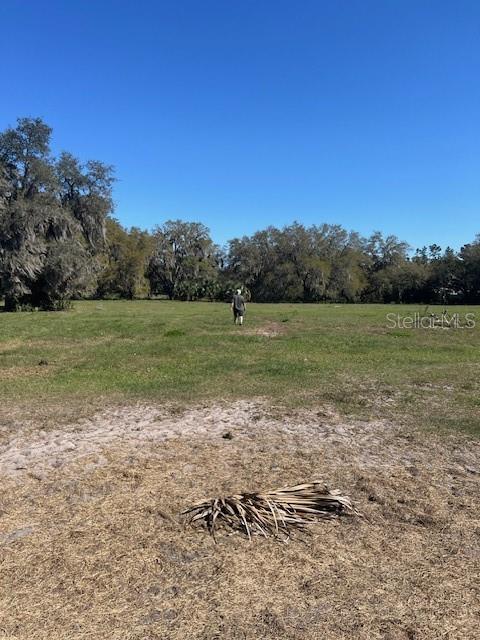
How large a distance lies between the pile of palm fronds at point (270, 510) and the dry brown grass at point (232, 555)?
0.15 meters

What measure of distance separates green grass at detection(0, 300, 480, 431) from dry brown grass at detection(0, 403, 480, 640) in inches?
119

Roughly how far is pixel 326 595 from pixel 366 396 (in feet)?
21.6

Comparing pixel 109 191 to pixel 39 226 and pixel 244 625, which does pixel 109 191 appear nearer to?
pixel 39 226

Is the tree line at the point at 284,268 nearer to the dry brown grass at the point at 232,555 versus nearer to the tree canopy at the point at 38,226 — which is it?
the tree canopy at the point at 38,226

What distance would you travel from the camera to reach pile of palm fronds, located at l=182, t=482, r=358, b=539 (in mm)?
4288

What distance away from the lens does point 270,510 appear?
446 centimetres

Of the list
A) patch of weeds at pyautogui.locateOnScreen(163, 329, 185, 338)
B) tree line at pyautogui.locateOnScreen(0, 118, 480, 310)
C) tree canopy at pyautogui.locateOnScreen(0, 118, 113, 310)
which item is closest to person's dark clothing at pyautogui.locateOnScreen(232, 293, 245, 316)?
patch of weeds at pyautogui.locateOnScreen(163, 329, 185, 338)

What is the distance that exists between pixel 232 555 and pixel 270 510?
68 centimetres

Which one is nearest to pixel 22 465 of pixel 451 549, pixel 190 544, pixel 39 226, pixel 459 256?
pixel 190 544

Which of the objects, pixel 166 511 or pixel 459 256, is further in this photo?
pixel 459 256

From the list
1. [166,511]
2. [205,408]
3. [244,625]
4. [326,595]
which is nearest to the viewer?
[244,625]

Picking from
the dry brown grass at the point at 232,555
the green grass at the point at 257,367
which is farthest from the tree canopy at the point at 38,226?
the dry brown grass at the point at 232,555

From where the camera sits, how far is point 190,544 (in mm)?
4047

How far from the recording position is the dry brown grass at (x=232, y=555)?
10.2ft
